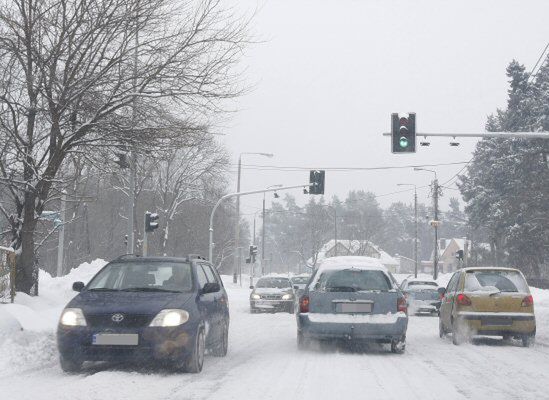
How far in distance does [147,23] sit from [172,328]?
856 centimetres

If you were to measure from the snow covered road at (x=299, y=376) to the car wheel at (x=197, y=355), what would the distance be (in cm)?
13

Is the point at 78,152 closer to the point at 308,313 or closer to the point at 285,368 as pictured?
the point at 308,313

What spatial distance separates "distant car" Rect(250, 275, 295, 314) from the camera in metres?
25.7

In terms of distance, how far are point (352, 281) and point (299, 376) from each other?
3.23m

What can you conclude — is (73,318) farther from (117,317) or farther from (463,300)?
(463,300)

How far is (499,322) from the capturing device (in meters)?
13.8

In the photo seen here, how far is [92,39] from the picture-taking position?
15055 mm

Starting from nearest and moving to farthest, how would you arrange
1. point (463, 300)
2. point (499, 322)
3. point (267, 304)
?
point (499, 322), point (463, 300), point (267, 304)

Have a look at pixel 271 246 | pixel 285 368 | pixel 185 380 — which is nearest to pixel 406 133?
pixel 285 368

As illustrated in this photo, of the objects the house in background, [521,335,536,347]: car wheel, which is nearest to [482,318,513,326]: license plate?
[521,335,536,347]: car wheel

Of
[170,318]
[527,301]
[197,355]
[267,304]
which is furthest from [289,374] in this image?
[267,304]

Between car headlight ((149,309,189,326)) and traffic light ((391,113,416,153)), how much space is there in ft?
40.6

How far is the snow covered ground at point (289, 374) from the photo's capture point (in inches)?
312

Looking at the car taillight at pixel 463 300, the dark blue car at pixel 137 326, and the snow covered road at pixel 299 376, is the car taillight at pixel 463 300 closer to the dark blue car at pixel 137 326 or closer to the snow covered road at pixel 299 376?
the snow covered road at pixel 299 376
